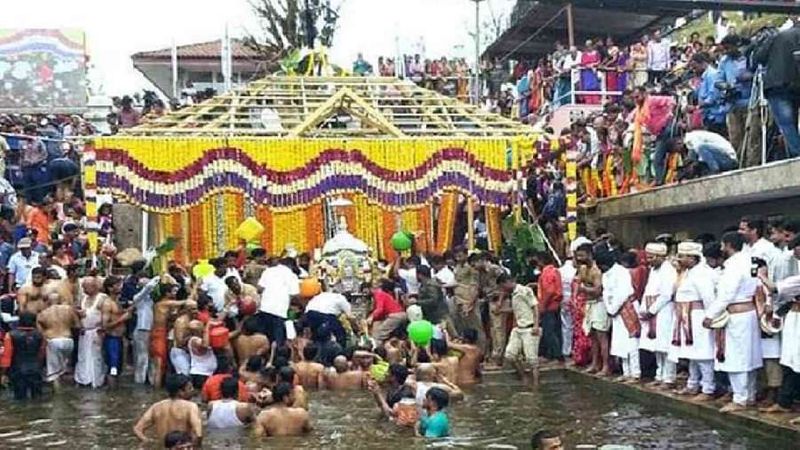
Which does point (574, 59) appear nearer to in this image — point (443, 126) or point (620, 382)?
point (443, 126)

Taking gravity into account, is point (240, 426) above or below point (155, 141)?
below

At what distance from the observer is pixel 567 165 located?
1875 cm

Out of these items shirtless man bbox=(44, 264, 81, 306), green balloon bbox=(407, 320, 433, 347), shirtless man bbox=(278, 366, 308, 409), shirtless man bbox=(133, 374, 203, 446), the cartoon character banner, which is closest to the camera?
shirtless man bbox=(133, 374, 203, 446)

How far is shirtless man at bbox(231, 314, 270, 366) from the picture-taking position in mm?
15633

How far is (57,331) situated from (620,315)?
6973mm

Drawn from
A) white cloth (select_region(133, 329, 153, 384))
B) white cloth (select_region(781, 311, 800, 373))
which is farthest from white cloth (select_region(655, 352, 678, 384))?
white cloth (select_region(133, 329, 153, 384))

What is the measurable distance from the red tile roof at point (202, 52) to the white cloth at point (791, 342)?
109ft

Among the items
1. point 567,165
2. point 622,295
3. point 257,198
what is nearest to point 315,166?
point 257,198

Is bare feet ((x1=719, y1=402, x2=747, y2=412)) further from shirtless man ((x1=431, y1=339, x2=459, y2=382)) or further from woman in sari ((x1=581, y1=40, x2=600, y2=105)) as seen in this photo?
woman in sari ((x1=581, y1=40, x2=600, y2=105))

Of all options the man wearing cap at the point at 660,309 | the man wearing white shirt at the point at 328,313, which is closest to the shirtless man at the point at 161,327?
the man wearing white shirt at the point at 328,313

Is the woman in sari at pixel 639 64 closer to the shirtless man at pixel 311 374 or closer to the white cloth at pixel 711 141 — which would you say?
the white cloth at pixel 711 141

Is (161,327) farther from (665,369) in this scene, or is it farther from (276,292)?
(665,369)

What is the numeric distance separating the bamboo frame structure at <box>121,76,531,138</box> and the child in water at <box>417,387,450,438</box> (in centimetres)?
830

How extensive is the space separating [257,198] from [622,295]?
21.7 ft
